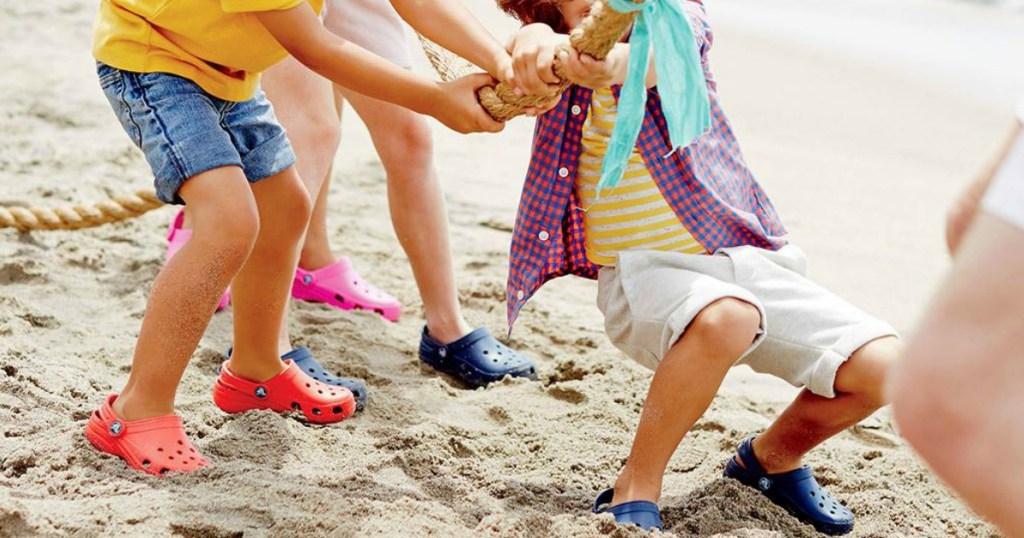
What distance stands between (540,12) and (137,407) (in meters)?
1.20

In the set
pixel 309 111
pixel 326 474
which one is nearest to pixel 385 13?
pixel 309 111

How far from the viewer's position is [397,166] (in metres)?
3.41

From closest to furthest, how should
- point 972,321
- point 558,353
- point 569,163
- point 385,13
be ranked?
point 972,321
point 569,163
point 385,13
point 558,353

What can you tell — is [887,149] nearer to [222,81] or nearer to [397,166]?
[397,166]

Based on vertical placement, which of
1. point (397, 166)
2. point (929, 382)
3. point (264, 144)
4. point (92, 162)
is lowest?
point (92, 162)

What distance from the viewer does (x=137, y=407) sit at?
2.55 m

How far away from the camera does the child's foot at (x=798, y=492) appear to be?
2.62m

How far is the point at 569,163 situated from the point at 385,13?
0.87m

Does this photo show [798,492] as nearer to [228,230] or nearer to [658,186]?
[658,186]

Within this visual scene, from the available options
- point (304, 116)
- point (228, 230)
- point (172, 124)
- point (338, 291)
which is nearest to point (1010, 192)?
point (228, 230)

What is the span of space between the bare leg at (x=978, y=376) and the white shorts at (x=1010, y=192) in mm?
10

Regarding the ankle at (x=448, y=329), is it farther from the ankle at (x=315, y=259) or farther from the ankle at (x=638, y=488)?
the ankle at (x=638, y=488)

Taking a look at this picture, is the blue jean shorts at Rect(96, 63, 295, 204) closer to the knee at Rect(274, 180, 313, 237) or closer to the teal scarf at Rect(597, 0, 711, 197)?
the knee at Rect(274, 180, 313, 237)

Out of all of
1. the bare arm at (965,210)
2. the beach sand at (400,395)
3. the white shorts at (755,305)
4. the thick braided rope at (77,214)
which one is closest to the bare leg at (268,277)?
the beach sand at (400,395)
